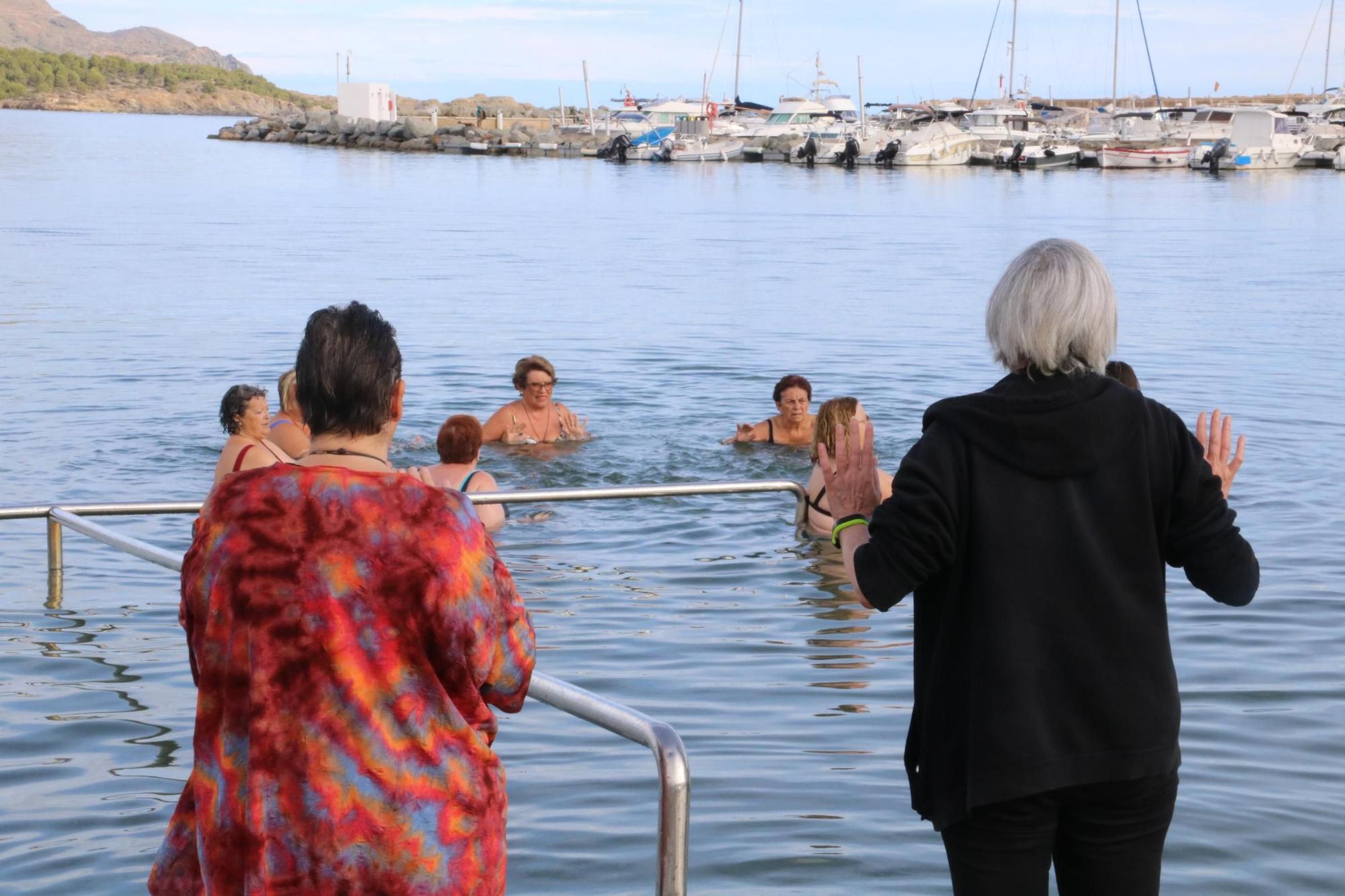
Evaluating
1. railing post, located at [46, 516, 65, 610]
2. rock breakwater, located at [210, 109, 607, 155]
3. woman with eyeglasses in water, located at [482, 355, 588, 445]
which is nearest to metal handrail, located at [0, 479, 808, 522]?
railing post, located at [46, 516, 65, 610]

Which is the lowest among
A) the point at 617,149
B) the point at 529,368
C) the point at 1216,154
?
the point at 529,368

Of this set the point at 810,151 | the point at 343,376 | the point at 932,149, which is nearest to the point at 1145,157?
the point at 932,149

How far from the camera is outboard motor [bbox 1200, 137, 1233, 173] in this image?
7406cm

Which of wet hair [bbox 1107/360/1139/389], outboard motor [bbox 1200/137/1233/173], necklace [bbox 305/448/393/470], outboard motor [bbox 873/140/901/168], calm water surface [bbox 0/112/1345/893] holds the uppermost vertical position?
outboard motor [bbox 873/140/901/168]

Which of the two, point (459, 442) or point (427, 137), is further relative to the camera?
point (427, 137)

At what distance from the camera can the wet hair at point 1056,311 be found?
2623 mm

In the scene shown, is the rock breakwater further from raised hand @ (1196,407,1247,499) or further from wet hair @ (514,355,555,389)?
raised hand @ (1196,407,1247,499)

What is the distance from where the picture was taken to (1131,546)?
8.73ft

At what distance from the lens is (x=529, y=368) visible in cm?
1191

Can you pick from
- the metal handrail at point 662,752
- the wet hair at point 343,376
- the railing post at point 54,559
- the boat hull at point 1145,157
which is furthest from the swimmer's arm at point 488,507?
the boat hull at point 1145,157

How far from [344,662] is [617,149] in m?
92.8

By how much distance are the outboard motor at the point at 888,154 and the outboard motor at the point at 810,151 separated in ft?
11.9

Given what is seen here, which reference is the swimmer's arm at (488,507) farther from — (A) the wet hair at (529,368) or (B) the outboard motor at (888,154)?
(B) the outboard motor at (888,154)

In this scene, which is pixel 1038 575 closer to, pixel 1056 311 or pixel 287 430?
pixel 1056 311
